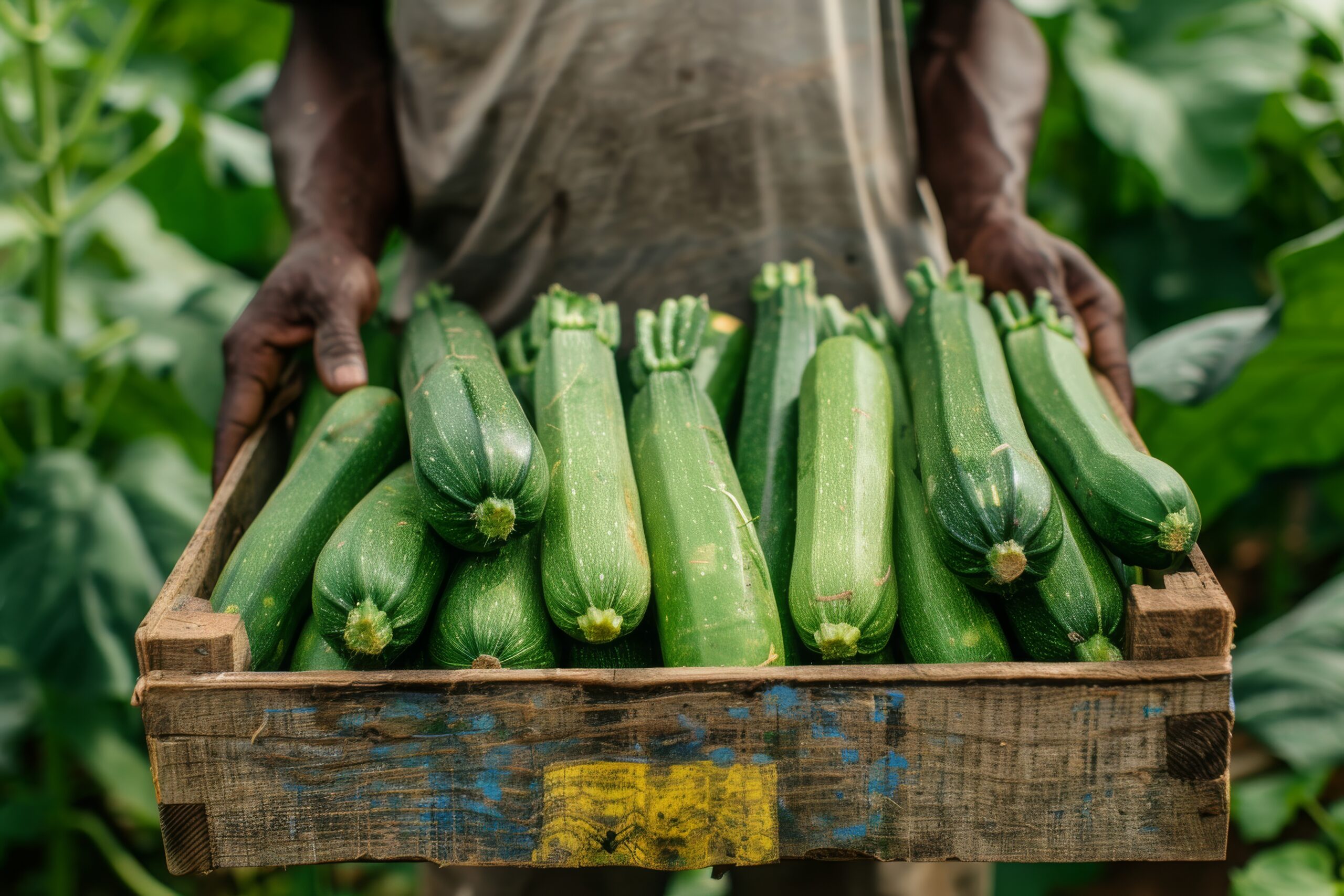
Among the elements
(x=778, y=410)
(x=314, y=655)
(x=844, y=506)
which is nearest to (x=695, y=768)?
(x=844, y=506)

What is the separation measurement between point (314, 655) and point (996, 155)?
156 cm

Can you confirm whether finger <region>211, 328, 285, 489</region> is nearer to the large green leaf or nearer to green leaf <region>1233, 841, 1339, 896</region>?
the large green leaf

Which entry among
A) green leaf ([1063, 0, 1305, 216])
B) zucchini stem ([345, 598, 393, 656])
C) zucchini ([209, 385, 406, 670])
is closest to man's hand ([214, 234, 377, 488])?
zucchini ([209, 385, 406, 670])

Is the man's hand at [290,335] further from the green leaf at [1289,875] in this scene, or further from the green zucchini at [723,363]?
the green leaf at [1289,875]

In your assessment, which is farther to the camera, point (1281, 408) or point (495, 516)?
point (1281, 408)

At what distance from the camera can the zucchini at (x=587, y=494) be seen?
1305 mm

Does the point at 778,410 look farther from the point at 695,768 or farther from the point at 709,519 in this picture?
the point at 695,768

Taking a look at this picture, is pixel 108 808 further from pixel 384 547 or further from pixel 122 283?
pixel 384 547

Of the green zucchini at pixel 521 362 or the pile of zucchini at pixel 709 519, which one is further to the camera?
the green zucchini at pixel 521 362

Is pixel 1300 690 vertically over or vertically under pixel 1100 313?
under

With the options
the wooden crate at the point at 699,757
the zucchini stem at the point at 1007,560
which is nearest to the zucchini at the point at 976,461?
the zucchini stem at the point at 1007,560

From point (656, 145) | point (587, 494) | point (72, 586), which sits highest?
point (656, 145)

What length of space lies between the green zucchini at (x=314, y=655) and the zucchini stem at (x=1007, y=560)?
2.62 feet

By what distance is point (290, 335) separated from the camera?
6.05 feet
